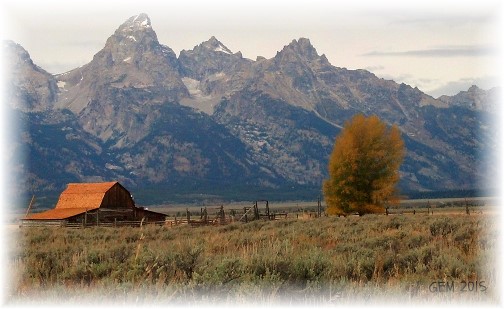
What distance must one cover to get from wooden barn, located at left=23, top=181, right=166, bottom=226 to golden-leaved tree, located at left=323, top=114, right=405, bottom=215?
20949 millimetres

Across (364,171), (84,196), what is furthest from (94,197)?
(364,171)

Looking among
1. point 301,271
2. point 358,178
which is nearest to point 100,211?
point 358,178

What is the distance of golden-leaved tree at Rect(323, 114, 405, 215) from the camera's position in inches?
2234

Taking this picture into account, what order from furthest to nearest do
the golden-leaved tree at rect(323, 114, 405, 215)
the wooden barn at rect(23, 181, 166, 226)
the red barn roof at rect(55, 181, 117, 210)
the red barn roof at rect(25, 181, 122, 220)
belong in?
1. the red barn roof at rect(55, 181, 117, 210)
2. the red barn roof at rect(25, 181, 122, 220)
3. the wooden barn at rect(23, 181, 166, 226)
4. the golden-leaved tree at rect(323, 114, 405, 215)

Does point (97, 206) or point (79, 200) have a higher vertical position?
point (79, 200)

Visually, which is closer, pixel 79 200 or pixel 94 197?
pixel 94 197

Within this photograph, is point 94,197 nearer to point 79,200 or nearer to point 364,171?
point 79,200

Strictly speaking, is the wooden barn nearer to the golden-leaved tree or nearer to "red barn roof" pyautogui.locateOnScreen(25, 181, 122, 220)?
"red barn roof" pyautogui.locateOnScreen(25, 181, 122, 220)

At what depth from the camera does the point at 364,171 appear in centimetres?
5756

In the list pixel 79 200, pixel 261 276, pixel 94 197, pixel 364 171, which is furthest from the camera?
pixel 79 200

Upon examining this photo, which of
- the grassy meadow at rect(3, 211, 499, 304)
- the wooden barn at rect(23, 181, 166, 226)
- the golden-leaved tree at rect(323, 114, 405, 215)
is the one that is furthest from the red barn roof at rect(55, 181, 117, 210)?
the grassy meadow at rect(3, 211, 499, 304)

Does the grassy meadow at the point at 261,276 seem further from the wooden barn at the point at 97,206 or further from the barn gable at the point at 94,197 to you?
the barn gable at the point at 94,197

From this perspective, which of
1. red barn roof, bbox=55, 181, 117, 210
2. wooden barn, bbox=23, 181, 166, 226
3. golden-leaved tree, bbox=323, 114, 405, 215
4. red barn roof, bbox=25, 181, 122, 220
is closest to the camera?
golden-leaved tree, bbox=323, 114, 405, 215

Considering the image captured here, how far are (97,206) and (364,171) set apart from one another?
93.4ft
